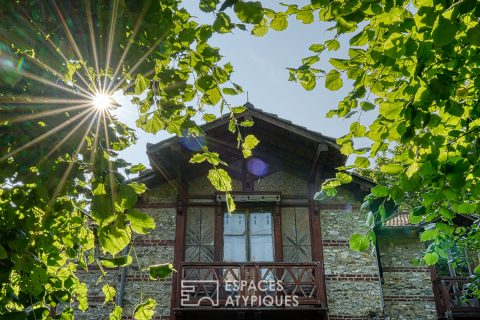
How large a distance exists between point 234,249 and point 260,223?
2.92 ft

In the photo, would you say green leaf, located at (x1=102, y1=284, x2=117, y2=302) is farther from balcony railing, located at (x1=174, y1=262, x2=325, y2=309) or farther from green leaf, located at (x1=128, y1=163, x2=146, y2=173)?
balcony railing, located at (x1=174, y1=262, x2=325, y2=309)

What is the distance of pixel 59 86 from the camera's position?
114 inches

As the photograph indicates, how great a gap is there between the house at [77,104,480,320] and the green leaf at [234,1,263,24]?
25.2 ft

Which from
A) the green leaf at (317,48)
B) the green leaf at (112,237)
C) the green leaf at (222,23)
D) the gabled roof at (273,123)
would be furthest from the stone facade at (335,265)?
the green leaf at (222,23)

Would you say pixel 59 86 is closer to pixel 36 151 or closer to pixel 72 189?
pixel 36 151

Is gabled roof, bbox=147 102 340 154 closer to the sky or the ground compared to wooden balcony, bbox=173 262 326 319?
closer to the sky

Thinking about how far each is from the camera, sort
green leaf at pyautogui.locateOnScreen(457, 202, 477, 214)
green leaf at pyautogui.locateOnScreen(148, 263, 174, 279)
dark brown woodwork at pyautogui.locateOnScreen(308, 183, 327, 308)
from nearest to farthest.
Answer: green leaf at pyautogui.locateOnScreen(148, 263, 174, 279)
green leaf at pyautogui.locateOnScreen(457, 202, 477, 214)
dark brown woodwork at pyautogui.locateOnScreen(308, 183, 327, 308)

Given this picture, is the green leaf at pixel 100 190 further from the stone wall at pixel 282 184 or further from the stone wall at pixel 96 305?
the stone wall at pixel 282 184

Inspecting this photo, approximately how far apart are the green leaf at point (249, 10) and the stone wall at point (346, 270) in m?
8.05

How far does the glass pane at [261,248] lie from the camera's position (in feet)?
35.8

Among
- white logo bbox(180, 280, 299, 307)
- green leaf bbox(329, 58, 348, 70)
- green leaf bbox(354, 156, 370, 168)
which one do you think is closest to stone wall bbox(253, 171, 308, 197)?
white logo bbox(180, 280, 299, 307)

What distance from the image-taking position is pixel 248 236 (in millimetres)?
11164

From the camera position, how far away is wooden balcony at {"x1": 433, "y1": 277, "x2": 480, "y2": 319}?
36.8 ft

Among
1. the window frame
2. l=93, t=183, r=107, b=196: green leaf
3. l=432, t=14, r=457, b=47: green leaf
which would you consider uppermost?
the window frame
